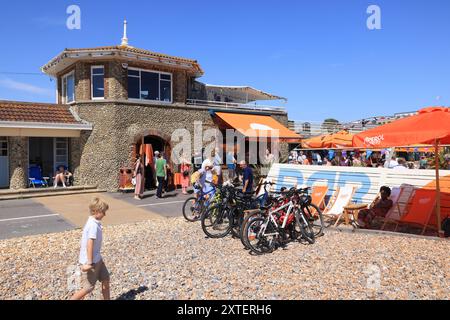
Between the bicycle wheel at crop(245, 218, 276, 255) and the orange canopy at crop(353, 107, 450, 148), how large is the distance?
280cm

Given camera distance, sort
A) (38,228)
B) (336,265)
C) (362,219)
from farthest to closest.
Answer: (38,228) → (362,219) → (336,265)

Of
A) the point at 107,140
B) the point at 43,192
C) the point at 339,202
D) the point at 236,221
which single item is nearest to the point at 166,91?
the point at 107,140

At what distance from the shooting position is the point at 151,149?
16.4 m

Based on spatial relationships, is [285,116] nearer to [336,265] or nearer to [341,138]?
[341,138]

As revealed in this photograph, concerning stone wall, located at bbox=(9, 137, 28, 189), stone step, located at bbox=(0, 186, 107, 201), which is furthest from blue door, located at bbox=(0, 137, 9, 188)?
stone step, located at bbox=(0, 186, 107, 201)

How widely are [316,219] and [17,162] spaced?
12612mm

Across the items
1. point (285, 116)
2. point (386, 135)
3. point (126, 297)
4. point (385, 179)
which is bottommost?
point (126, 297)

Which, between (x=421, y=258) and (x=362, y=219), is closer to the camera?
(x=421, y=258)

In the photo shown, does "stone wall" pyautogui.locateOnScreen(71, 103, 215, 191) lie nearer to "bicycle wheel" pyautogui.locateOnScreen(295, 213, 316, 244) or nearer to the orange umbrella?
Result: "bicycle wheel" pyautogui.locateOnScreen(295, 213, 316, 244)

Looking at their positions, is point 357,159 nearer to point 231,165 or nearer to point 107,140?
point 231,165

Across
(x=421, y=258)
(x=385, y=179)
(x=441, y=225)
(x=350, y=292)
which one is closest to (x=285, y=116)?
(x=385, y=179)

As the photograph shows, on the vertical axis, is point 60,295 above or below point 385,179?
below
